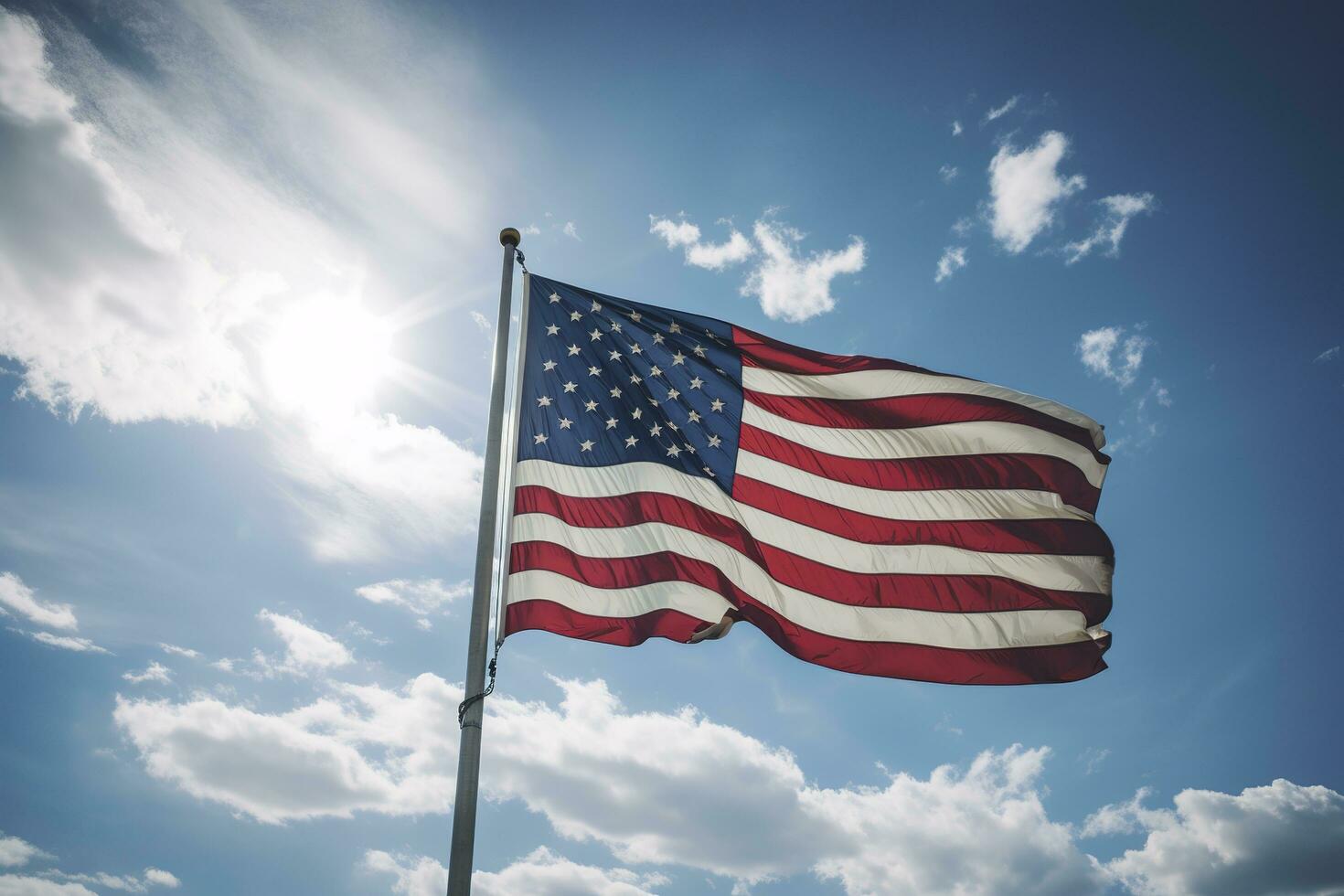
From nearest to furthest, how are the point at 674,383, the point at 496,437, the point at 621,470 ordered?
the point at 496,437 → the point at 621,470 → the point at 674,383

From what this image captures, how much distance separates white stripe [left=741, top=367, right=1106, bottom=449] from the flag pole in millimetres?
4006

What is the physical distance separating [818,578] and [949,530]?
6.66 ft

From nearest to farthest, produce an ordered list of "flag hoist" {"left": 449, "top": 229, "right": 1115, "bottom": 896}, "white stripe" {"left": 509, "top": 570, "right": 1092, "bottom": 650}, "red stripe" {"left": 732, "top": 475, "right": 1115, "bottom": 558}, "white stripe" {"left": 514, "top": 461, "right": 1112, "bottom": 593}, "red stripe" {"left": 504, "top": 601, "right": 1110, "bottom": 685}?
1. "flag hoist" {"left": 449, "top": 229, "right": 1115, "bottom": 896}
2. "red stripe" {"left": 504, "top": 601, "right": 1110, "bottom": 685}
3. "white stripe" {"left": 509, "top": 570, "right": 1092, "bottom": 650}
4. "white stripe" {"left": 514, "top": 461, "right": 1112, "bottom": 593}
5. "red stripe" {"left": 732, "top": 475, "right": 1115, "bottom": 558}

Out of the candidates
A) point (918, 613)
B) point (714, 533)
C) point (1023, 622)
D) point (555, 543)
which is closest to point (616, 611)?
point (555, 543)

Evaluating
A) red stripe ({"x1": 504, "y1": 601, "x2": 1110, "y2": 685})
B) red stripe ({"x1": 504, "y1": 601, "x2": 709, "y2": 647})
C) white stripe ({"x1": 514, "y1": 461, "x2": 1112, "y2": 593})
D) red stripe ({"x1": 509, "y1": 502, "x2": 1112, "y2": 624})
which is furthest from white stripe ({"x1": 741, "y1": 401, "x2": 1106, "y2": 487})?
red stripe ({"x1": 504, "y1": 601, "x2": 709, "y2": 647})

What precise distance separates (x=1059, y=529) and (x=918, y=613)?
2.40 meters

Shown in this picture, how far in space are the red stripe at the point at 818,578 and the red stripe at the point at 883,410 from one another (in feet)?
6.74

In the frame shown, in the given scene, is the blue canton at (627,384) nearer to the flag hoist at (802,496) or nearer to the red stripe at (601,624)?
the flag hoist at (802,496)

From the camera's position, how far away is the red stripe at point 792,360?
1305 cm

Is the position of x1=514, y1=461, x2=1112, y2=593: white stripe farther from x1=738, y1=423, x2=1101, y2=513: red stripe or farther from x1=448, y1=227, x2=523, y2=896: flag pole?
x1=448, y1=227, x2=523, y2=896: flag pole

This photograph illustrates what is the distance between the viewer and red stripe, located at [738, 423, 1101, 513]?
12.5 metres

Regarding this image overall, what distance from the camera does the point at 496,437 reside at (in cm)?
1010

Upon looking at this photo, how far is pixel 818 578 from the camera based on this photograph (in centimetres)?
1207

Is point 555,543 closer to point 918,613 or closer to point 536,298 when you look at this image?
point 536,298
